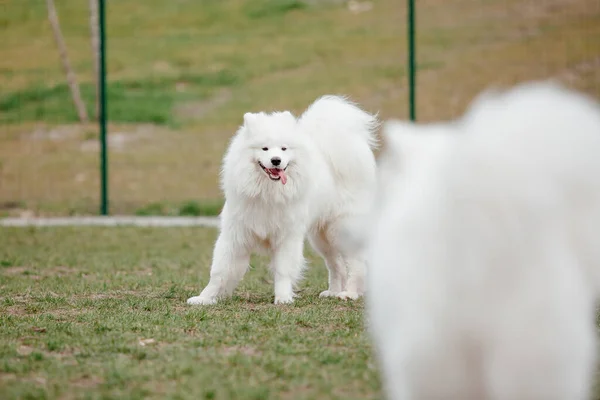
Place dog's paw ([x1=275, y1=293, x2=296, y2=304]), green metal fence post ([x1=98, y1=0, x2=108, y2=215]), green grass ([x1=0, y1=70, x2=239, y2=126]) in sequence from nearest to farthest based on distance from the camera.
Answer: dog's paw ([x1=275, y1=293, x2=296, y2=304]) < green metal fence post ([x1=98, y1=0, x2=108, y2=215]) < green grass ([x1=0, y1=70, x2=239, y2=126])

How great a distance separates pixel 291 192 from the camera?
711 cm

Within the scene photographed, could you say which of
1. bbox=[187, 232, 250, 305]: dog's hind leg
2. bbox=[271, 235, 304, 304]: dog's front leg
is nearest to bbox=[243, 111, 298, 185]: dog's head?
bbox=[271, 235, 304, 304]: dog's front leg

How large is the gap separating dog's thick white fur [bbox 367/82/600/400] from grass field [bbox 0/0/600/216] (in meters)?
11.6

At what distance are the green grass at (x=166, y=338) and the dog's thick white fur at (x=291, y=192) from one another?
304mm

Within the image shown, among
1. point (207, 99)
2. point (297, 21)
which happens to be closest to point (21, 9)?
point (207, 99)

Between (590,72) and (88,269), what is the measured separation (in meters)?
8.31

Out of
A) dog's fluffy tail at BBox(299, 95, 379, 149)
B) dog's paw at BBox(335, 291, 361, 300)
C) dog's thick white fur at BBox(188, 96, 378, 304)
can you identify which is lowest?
dog's paw at BBox(335, 291, 361, 300)

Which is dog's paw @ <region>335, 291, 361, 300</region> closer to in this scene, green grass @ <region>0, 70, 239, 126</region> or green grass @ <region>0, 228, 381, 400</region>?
green grass @ <region>0, 228, 381, 400</region>

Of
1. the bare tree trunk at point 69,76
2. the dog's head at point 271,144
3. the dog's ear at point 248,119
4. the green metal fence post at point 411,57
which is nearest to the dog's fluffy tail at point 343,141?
the dog's head at point 271,144

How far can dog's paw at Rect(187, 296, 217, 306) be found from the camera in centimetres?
696

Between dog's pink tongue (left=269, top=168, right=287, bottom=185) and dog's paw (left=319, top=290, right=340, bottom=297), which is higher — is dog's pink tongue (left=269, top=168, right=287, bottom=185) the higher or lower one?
the higher one

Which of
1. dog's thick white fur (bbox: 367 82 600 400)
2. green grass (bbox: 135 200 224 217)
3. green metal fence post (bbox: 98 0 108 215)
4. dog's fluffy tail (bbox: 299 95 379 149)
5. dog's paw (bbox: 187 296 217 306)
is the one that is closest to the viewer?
dog's thick white fur (bbox: 367 82 600 400)

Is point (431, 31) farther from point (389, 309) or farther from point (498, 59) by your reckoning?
point (389, 309)

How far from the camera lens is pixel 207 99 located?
55.5ft
